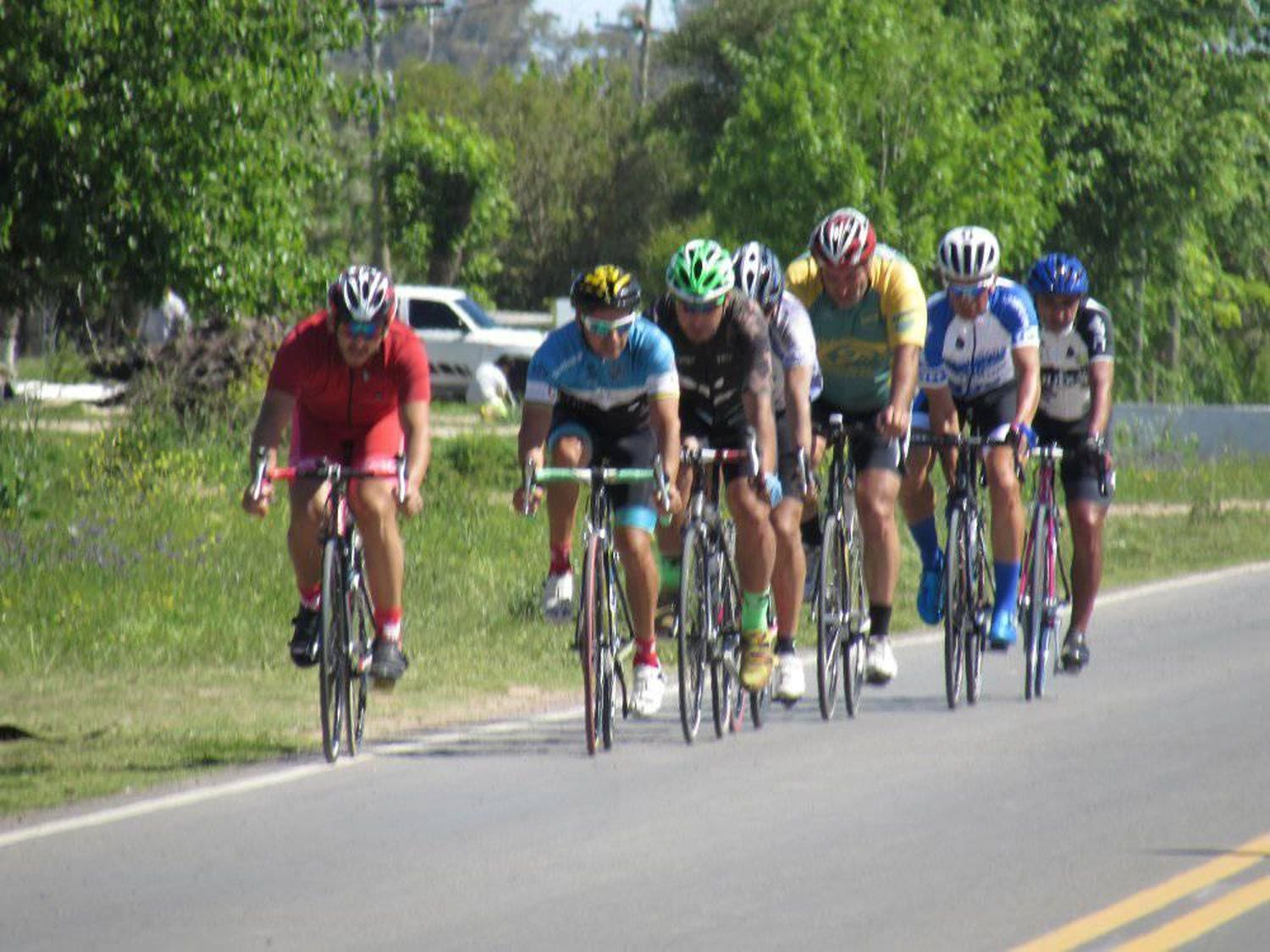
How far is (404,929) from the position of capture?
6812mm

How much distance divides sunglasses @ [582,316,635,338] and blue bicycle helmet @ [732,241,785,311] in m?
0.98

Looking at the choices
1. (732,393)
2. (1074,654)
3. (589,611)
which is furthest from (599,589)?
(1074,654)

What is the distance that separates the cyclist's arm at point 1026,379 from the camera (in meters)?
10.9

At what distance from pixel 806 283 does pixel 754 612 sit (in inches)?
68.5

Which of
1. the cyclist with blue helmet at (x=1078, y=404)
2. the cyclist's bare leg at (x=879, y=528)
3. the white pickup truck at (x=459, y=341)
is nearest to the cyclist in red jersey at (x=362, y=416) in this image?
the cyclist's bare leg at (x=879, y=528)

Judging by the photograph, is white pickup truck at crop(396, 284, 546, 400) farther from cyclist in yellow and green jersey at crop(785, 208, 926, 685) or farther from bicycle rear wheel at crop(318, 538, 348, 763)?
bicycle rear wheel at crop(318, 538, 348, 763)

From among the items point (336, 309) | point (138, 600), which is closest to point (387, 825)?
point (336, 309)

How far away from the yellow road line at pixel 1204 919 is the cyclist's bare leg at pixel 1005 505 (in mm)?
3700

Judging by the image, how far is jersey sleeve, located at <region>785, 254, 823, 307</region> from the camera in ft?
36.3

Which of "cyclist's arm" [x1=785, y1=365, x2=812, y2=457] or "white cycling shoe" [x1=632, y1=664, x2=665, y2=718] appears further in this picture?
"cyclist's arm" [x1=785, y1=365, x2=812, y2=457]

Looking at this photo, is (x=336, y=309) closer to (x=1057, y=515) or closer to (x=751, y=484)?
(x=751, y=484)

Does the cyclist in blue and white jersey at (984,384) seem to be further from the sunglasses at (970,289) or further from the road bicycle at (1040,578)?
the road bicycle at (1040,578)

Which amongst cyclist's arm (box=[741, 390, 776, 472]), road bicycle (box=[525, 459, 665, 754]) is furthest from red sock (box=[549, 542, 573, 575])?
cyclist's arm (box=[741, 390, 776, 472])

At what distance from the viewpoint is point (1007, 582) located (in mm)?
11133
